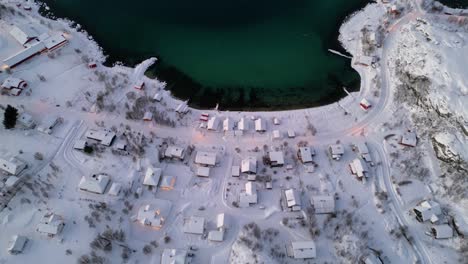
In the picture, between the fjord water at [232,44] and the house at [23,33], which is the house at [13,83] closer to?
the house at [23,33]

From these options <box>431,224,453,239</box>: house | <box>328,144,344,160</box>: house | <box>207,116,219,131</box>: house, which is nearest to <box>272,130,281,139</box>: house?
<box>328,144,344,160</box>: house

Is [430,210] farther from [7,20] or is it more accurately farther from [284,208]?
[7,20]

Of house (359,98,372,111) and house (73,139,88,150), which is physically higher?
house (359,98,372,111)

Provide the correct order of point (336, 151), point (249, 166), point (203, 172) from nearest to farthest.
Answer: point (203, 172), point (249, 166), point (336, 151)

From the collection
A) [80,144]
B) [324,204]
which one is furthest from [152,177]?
[324,204]

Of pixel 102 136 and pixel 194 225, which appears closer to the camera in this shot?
pixel 194 225

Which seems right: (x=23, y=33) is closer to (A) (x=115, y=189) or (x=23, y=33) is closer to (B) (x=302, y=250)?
(A) (x=115, y=189)

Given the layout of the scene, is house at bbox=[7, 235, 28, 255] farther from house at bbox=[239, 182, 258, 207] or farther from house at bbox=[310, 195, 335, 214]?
house at bbox=[310, 195, 335, 214]
